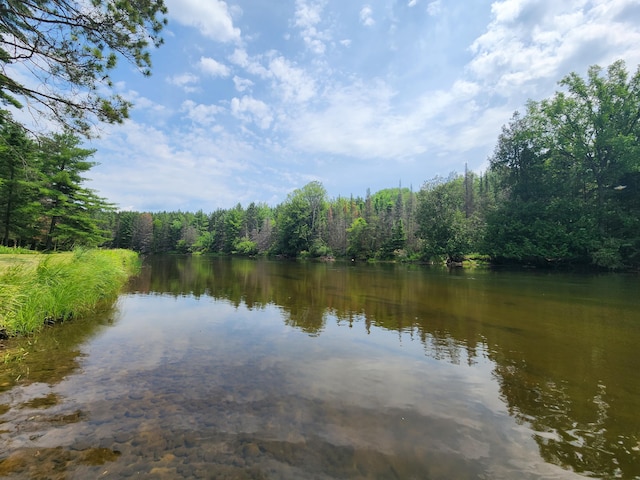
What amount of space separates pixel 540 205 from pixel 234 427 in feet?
139

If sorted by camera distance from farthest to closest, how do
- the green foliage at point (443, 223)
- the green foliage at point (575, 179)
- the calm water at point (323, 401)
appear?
the green foliage at point (443, 223)
the green foliage at point (575, 179)
the calm water at point (323, 401)

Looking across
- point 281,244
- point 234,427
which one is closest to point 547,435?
point 234,427

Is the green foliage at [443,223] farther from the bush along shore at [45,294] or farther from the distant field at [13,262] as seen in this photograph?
the distant field at [13,262]

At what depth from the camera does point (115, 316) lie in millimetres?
10445

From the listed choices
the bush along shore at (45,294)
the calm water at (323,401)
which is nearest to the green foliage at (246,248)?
the bush along shore at (45,294)

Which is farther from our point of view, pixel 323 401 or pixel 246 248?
pixel 246 248

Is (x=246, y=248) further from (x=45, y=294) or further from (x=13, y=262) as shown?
(x=45, y=294)

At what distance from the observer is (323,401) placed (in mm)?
4832

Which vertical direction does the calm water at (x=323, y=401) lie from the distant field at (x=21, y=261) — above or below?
below

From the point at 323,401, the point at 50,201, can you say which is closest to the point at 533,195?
the point at 323,401

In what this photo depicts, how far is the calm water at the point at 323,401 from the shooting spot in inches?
132

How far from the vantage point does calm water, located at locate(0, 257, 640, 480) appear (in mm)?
3354

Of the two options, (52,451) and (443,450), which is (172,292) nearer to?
(52,451)

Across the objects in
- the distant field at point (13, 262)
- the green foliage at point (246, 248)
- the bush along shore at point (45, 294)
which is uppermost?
the green foliage at point (246, 248)
